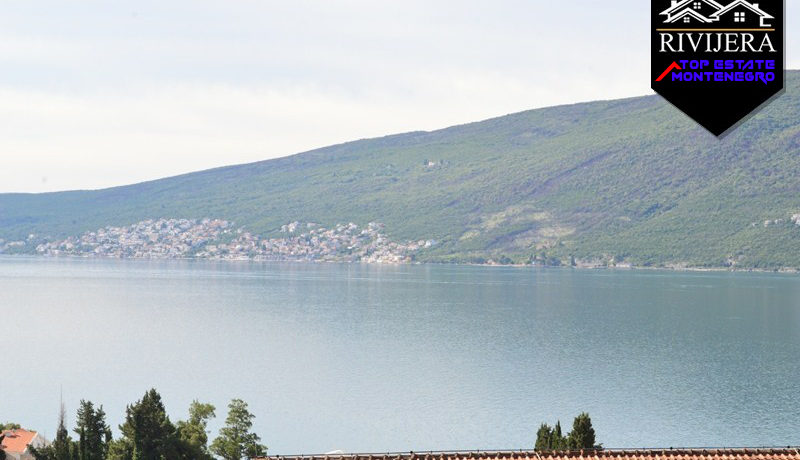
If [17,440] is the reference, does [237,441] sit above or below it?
above

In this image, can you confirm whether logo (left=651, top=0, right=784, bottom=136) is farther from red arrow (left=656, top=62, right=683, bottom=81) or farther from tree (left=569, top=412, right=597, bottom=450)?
tree (left=569, top=412, right=597, bottom=450)

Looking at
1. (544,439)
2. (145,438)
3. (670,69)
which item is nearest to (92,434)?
(145,438)

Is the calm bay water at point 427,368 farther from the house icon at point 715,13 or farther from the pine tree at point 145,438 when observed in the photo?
the house icon at point 715,13

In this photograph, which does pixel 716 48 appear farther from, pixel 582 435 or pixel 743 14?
pixel 582 435

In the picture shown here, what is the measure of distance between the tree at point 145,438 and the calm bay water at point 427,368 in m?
21.0

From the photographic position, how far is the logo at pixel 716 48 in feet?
92.6

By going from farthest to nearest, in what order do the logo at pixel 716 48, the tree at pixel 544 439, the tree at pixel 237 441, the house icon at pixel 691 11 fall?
the tree at pixel 237 441
the tree at pixel 544 439
the house icon at pixel 691 11
the logo at pixel 716 48

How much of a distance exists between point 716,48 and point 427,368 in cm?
7699

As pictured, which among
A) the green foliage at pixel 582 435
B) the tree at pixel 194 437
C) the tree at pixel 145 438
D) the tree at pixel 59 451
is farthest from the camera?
the tree at pixel 194 437

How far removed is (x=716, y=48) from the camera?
93.8 feet

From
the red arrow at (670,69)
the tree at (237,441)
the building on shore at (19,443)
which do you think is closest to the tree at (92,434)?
the building on shore at (19,443)

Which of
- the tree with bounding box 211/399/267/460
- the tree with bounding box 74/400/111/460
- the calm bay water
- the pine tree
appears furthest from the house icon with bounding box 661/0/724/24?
the calm bay water

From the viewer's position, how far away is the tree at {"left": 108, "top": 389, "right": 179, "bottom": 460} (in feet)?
147

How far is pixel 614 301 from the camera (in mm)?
183750
